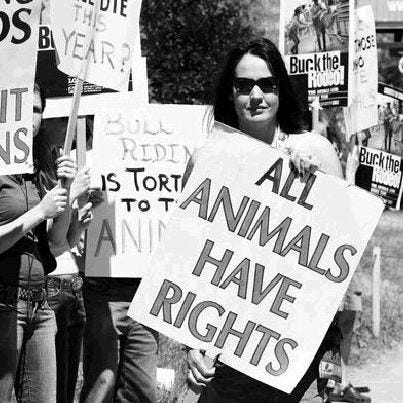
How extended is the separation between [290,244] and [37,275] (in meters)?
1.20

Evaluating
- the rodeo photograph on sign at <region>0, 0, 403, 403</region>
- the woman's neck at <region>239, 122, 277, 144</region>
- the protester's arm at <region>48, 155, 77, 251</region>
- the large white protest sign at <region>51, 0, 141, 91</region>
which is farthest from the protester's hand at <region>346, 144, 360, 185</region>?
the woman's neck at <region>239, 122, 277, 144</region>

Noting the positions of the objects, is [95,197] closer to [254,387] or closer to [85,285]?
[85,285]

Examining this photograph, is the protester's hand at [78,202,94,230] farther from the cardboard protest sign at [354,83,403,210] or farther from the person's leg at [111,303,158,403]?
the cardboard protest sign at [354,83,403,210]

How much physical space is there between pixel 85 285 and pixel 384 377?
3.85m

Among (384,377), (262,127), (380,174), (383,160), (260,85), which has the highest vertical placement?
(260,85)

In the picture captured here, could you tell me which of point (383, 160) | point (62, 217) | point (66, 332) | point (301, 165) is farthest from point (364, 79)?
point (301, 165)

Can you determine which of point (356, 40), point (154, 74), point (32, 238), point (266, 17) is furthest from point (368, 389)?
point (266, 17)

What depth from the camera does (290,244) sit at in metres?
3.73

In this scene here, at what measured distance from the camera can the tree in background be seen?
1596 cm

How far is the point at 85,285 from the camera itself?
5.54 m

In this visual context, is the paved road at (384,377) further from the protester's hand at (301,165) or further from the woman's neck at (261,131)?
the protester's hand at (301,165)

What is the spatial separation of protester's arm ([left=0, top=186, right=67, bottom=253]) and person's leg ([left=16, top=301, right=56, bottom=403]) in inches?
14.0

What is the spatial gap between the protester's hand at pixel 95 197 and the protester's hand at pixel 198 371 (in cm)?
167

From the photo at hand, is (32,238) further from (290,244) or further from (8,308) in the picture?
(290,244)
